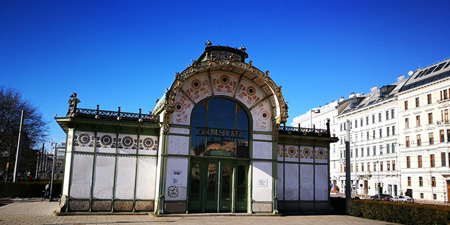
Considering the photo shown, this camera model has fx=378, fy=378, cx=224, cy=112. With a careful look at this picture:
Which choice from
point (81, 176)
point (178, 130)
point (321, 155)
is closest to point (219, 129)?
point (178, 130)

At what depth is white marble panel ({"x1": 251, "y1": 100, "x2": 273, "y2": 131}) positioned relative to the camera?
2239 centimetres

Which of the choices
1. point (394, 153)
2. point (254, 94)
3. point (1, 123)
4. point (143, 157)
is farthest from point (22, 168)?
point (394, 153)

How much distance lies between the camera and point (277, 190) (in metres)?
22.8

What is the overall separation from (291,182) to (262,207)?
2927mm

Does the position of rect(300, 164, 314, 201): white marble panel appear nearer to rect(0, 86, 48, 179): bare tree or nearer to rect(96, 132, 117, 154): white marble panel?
rect(96, 132, 117, 154): white marble panel

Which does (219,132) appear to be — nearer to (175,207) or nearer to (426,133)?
(175,207)

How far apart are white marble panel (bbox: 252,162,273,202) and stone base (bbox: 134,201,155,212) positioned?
5718 millimetres

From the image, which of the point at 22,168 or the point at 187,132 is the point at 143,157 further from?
the point at 22,168

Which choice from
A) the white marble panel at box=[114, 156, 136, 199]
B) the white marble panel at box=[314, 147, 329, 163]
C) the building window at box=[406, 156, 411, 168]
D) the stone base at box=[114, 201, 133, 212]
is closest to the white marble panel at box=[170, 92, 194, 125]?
the white marble panel at box=[114, 156, 136, 199]

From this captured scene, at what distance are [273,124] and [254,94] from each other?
2.12m

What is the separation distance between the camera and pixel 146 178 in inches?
823

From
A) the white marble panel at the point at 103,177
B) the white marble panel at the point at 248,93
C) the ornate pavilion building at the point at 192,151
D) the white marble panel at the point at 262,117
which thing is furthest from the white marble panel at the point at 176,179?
the white marble panel at the point at 248,93

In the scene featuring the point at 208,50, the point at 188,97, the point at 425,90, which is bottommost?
the point at 188,97

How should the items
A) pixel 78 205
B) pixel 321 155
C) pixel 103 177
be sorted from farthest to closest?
pixel 321 155 → pixel 103 177 → pixel 78 205
